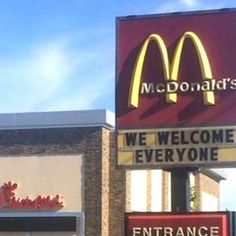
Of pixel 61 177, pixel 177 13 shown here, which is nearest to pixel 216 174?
pixel 61 177

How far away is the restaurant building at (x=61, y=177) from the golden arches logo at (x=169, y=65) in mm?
15865

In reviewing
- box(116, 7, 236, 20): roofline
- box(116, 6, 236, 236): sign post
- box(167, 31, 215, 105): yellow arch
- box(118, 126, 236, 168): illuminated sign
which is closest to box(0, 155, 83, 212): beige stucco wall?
box(116, 7, 236, 20): roofline

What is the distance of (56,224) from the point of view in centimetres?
3062

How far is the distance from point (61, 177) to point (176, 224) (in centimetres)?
1720

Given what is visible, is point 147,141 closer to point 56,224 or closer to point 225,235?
point 225,235

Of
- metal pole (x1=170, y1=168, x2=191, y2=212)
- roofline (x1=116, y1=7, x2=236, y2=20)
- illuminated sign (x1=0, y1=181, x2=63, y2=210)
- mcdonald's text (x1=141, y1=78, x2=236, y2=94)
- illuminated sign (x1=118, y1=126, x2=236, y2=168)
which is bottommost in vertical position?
metal pole (x1=170, y1=168, x2=191, y2=212)

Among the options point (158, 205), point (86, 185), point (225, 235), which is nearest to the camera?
point (225, 235)

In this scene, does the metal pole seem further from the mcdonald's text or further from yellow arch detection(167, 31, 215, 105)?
the mcdonald's text

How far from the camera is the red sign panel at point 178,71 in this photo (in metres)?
14.3

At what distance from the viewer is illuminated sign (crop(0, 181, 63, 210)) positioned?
30.7 metres

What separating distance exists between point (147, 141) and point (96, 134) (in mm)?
16440

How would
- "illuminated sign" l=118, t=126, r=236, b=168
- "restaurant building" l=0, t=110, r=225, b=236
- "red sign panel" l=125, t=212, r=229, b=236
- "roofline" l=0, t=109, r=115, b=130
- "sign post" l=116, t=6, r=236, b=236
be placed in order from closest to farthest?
"red sign panel" l=125, t=212, r=229, b=236 → "illuminated sign" l=118, t=126, r=236, b=168 → "sign post" l=116, t=6, r=236, b=236 → "restaurant building" l=0, t=110, r=225, b=236 → "roofline" l=0, t=109, r=115, b=130

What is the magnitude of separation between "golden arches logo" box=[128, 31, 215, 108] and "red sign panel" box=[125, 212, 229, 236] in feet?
6.27

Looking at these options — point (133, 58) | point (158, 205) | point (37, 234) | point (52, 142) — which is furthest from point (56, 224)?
point (133, 58)
